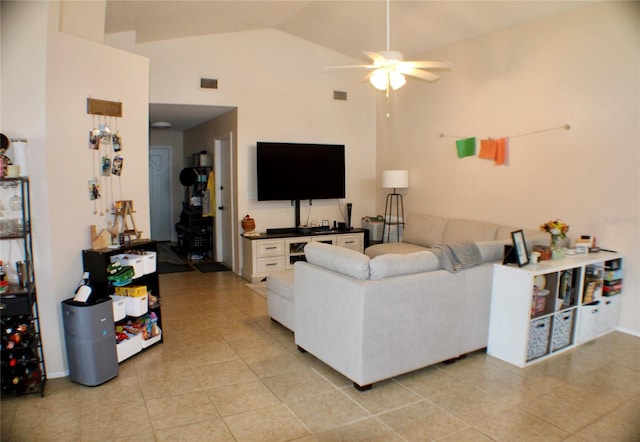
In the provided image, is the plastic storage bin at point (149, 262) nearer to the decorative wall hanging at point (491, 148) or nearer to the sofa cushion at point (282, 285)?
the sofa cushion at point (282, 285)

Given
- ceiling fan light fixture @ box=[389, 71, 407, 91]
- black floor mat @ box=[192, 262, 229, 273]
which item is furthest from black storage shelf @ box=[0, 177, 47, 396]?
black floor mat @ box=[192, 262, 229, 273]

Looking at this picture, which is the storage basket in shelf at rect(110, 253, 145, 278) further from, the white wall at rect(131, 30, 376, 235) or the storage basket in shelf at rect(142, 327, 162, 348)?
the white wall at rect(131, 30, 376, 235)

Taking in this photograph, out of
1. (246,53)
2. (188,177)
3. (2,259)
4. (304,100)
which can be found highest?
(246,53)

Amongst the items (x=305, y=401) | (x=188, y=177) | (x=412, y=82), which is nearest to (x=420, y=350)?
(x=305, y=401)

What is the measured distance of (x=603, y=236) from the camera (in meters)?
4.21

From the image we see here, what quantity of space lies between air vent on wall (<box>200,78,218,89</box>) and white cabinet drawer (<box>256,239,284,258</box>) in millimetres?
2234

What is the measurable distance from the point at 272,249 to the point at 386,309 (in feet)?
11.0

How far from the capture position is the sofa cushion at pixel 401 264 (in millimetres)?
2936

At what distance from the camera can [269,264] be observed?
6.05 meters

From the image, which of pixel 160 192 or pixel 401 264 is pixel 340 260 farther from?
pixel 160 192

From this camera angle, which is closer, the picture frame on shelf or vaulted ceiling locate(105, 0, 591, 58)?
the picture frame on shelf

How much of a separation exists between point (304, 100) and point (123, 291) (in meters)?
4.18

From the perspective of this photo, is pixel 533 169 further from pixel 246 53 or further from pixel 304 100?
pixel 246 53

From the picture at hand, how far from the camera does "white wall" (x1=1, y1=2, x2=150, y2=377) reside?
9.52 ft
